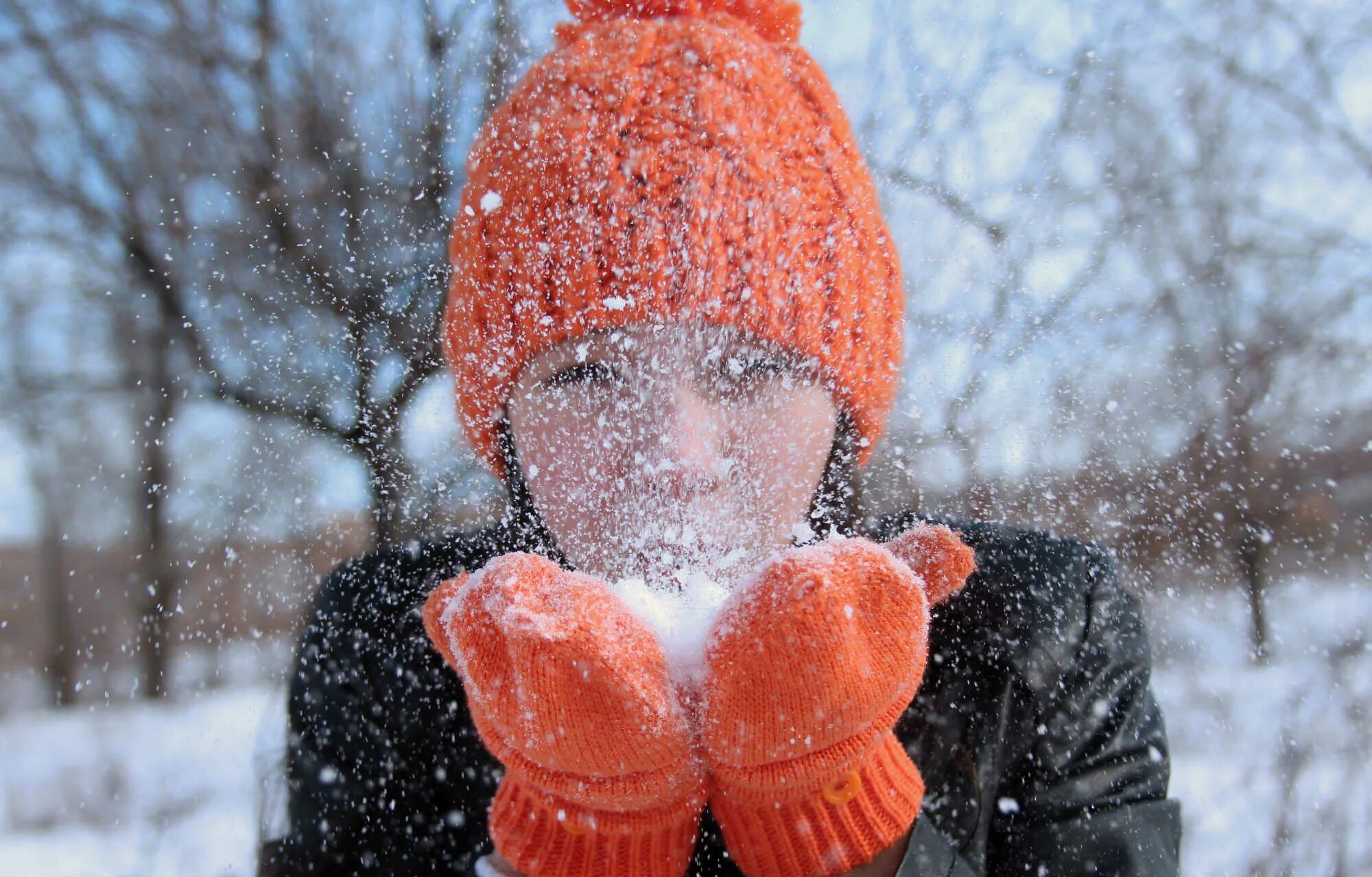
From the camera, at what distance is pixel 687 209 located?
1.57ft

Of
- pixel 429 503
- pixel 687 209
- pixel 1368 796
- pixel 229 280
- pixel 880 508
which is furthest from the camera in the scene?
pixel 229 280

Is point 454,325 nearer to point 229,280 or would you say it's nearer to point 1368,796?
point 229,280

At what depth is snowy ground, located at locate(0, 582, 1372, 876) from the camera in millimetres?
1166

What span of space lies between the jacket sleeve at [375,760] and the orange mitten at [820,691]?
31cm

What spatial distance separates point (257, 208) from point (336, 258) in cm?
22

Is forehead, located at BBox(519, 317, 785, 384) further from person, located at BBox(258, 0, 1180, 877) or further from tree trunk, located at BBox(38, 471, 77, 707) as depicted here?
tree trunk, located at BBox(38, 471, 77, 707)

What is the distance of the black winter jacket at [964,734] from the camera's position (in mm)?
484

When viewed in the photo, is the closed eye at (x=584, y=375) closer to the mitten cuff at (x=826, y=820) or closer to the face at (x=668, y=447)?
the face at (x=668, y=447)

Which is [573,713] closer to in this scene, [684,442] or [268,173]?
[684,442]

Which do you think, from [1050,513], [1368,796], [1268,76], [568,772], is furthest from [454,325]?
[1368,796]

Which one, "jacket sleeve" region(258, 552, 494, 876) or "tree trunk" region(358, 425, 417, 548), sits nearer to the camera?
A: "jacket sleeve" region(258, 552, 494, 876)

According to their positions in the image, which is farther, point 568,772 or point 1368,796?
point 1368,796

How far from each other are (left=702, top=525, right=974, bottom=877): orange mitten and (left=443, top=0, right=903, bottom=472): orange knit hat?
0.68ft

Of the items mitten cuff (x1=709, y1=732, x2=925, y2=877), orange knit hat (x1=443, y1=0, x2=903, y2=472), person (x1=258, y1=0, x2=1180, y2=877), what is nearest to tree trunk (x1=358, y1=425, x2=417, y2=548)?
person (x1=258, y1=0, x2=1180, y2=877)
